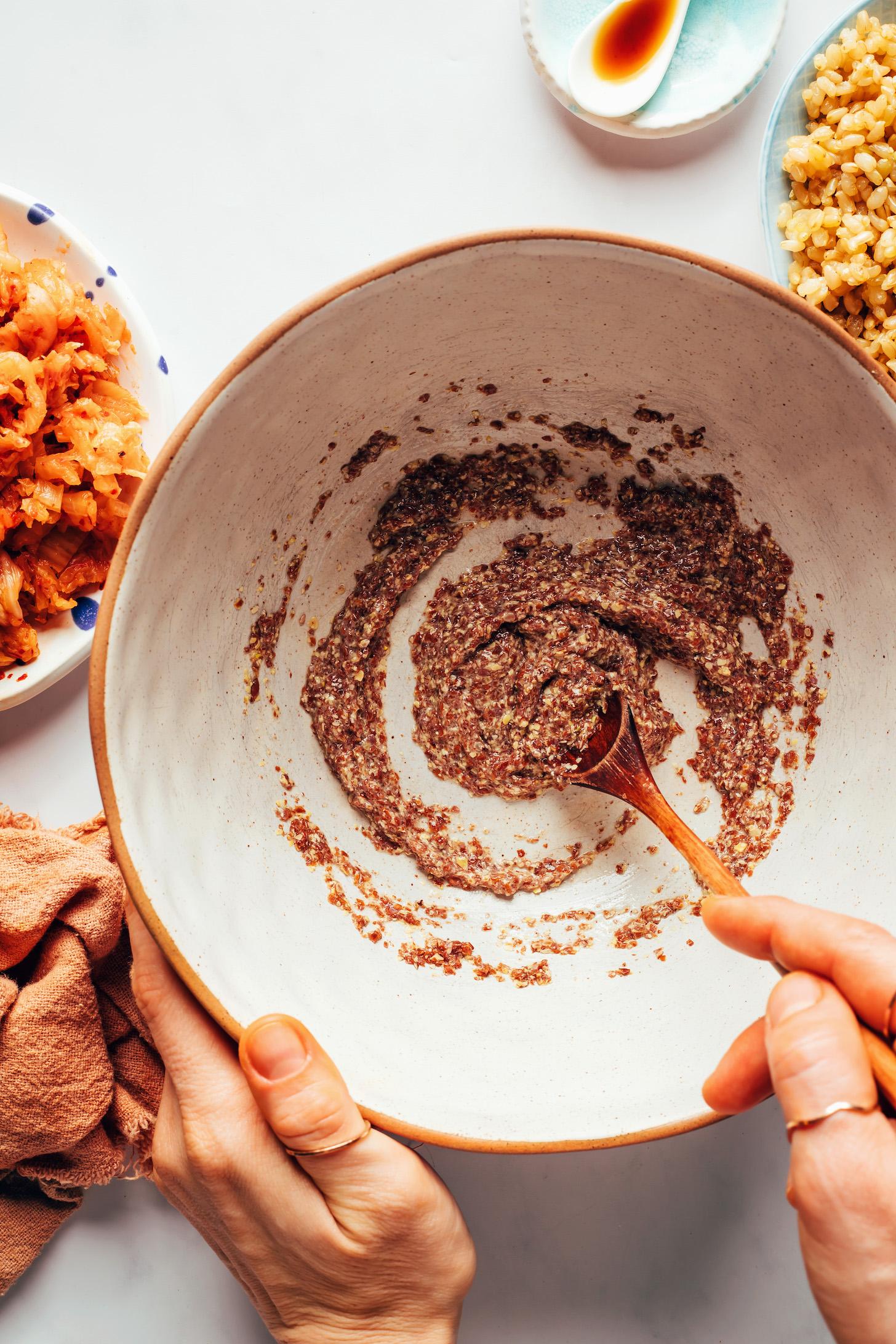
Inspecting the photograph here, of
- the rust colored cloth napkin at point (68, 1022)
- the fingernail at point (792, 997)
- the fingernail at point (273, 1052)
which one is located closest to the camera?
the fingernail at point (792, 997)

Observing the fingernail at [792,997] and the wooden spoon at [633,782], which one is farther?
the wooden spoon at [633,782]

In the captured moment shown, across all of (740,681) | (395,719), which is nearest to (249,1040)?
(395,719)

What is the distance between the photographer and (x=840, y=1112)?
31.8 inches

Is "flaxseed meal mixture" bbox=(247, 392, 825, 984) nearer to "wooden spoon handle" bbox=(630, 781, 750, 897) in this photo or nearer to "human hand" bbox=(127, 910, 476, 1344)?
"wooden spoon handle" bbox=(630, 781, 750, 897)

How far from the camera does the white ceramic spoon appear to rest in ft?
4.75

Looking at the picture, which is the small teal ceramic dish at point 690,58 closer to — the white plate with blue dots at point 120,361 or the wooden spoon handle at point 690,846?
the white plate with blue dots at point 120,361

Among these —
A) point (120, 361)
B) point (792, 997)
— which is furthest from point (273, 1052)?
point (120, 361)

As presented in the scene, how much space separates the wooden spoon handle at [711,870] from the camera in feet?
2.78

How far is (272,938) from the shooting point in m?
1.26

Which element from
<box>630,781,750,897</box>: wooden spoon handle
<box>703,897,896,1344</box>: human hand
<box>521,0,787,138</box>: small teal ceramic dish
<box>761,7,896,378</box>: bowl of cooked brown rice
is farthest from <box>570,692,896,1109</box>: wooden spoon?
<box>521,0,787,138</box>: small teal ceramic dish

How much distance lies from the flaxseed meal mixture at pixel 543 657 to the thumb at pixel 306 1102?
0.29m

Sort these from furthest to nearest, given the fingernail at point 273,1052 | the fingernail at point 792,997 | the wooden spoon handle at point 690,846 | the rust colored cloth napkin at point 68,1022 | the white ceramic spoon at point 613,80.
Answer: the white ceramic spoon at point 613,80, the rust colored cloth napkin at point 68,1022, the wooden spoon handle at point 690,846, the fingernail at point 273,1052, the fingernail at point 792,997

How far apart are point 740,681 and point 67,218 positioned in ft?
4.22

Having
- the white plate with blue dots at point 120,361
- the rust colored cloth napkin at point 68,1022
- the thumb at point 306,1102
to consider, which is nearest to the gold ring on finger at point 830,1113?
the thumb at point 306,1102
